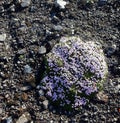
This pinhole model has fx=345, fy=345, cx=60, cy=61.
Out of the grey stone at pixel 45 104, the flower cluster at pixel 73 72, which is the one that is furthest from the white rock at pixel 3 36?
the grey stone at pixel 45 104

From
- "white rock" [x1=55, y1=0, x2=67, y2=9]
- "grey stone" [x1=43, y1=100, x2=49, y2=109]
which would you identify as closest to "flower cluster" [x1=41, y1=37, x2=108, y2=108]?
"grey stone" [x1=43, y1=100, x2=49, y2=109]

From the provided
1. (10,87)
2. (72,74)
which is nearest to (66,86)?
(72,74)

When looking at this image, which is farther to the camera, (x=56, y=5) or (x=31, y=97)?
(x=56, y=5)

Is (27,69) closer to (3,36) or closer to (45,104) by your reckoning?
(45,104)

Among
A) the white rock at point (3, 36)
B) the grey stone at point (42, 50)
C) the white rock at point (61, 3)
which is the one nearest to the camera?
the grey stone at point (42, 50)

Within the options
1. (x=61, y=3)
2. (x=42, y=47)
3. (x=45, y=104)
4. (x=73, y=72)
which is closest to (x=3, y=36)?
(x=42, y=47)

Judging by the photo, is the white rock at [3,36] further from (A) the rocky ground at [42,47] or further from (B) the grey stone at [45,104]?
(B) the grey stone at [45,104]

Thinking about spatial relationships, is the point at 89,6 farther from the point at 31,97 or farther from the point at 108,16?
the point at 31,97
